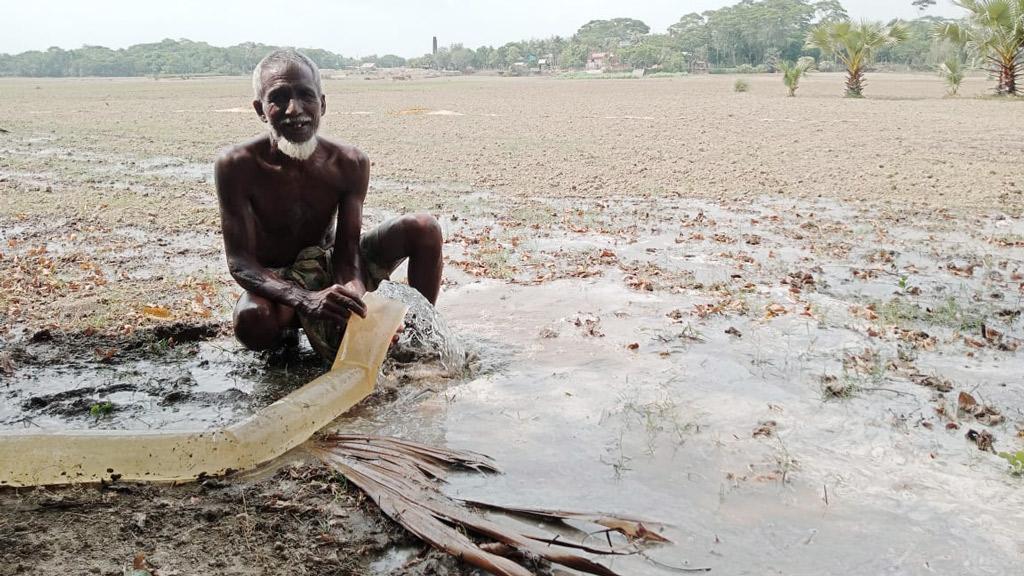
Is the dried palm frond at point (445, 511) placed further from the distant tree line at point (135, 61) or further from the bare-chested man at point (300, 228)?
the distant tree line at point (135, 61)

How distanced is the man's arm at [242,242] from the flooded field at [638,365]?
1.27 ft

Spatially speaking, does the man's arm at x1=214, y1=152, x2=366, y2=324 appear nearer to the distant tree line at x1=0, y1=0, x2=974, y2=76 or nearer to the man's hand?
the man's hand

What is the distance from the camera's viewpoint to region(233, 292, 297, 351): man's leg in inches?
130

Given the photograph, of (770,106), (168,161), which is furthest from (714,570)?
(770,106)

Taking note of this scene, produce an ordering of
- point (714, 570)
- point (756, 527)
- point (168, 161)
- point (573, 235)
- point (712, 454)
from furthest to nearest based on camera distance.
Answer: point (168, 161), point (573, 235), point (712, 454), point (756, 527), point (714, 570)

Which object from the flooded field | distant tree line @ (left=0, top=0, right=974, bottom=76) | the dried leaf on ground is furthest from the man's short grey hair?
distant tree line @ (left=0, top=0, right=974, bottom=76)

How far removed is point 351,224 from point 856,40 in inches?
954

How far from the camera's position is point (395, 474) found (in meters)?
2.54

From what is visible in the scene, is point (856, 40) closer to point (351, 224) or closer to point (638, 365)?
point (638, 365)

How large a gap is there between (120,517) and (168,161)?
9.65m

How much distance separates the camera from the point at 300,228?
3.57 metres

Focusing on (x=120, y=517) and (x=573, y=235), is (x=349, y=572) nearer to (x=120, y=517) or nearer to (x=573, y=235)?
(x=120, y=517)

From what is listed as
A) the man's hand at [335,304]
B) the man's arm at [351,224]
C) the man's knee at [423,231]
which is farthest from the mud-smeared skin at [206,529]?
the man's knee at [423,231]

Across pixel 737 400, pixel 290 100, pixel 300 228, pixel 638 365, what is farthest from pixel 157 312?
pixel 737 400
